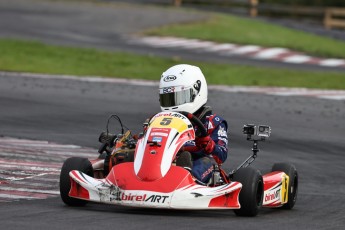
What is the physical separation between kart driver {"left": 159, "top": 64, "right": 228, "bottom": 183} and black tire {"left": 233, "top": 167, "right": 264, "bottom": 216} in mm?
416

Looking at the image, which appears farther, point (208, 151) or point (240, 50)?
point (240, 50)

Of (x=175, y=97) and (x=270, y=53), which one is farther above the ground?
(x=175, y=97)

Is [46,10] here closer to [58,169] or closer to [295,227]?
[58,169]

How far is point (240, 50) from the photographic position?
3177 centimetres

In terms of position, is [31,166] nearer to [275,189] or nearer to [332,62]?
[275,189]

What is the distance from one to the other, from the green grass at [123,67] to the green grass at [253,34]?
6122mm

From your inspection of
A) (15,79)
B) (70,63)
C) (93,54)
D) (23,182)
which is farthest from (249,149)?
(93,54)

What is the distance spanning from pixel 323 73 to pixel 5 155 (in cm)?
1493

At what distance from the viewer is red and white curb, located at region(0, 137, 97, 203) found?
392 inches

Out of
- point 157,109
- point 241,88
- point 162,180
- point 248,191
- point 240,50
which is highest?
point 162,180

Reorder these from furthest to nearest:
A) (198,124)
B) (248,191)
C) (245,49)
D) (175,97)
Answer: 1. (245,49)
2. (175,97)
3. (198,124)
4. (248,191)

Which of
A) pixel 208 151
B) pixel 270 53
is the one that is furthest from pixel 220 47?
pixel 208 151

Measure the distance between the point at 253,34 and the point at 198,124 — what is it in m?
25.9

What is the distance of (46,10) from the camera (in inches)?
1551
